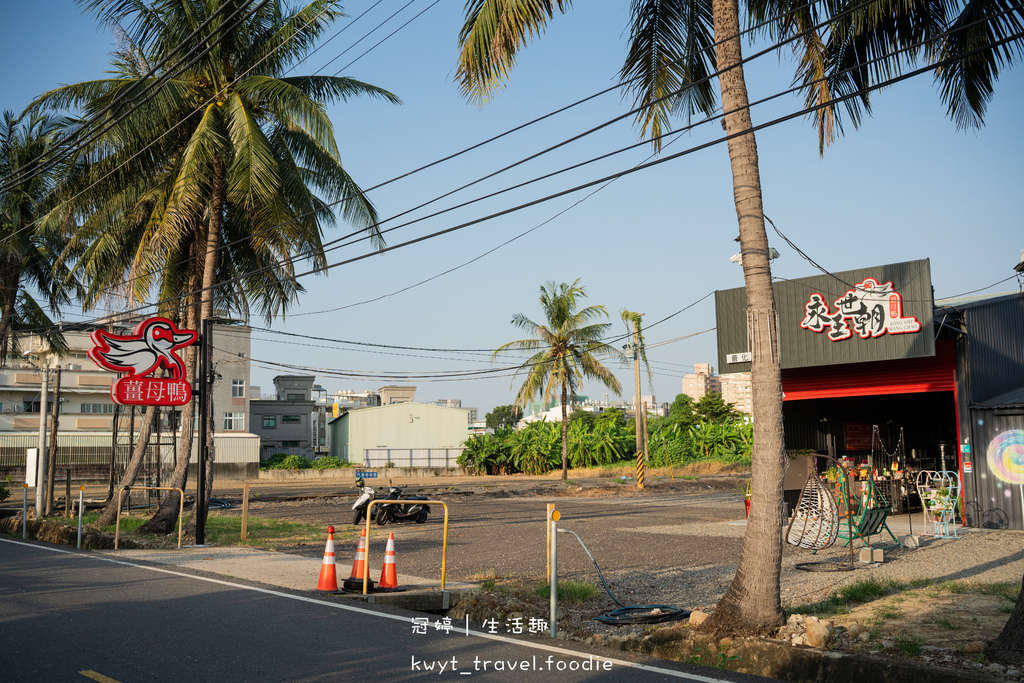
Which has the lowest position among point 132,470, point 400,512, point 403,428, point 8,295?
point 400,512

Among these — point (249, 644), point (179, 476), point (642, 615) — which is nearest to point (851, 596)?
point (642, 615)

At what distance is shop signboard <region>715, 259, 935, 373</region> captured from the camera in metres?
17.1

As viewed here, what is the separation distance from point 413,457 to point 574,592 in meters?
53.7

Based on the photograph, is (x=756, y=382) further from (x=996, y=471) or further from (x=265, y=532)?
(x=265, y=532)

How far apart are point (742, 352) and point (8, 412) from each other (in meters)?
52.3

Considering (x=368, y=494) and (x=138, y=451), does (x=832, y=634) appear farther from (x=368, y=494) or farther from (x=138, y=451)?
(x=138, y=451)

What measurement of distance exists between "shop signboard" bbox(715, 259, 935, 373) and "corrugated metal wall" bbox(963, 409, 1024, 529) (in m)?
1.89

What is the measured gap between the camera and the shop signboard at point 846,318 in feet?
56.1

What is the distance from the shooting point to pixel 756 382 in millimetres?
7895

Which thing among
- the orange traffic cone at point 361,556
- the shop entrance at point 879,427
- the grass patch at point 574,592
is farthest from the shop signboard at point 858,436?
the orange traffic cone at point 361,556

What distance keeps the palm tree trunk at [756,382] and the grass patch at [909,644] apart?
3.23ft

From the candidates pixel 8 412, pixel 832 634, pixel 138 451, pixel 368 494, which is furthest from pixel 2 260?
pixel 8 412

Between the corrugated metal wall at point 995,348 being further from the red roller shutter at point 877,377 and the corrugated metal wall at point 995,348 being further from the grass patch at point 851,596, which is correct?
the grass patch at point 851,596

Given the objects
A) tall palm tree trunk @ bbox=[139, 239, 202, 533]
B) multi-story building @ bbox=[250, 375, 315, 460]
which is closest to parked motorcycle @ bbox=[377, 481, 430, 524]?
tall palm tree trunk @ bbox=[139, 239, 202, 533]
